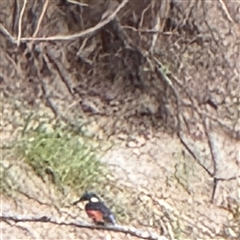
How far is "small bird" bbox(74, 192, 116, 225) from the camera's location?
171 centimetres

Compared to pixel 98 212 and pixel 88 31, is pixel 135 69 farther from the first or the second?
pixel 98 212

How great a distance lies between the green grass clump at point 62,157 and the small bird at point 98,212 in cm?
5

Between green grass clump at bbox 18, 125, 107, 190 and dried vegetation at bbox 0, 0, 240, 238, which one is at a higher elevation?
dried vegetation at bbox 0, 0, 240, 238

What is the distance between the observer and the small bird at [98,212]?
171 cm

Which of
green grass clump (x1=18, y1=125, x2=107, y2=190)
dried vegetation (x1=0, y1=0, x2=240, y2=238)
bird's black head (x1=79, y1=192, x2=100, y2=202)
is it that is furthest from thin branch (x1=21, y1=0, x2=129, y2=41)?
bird's black head (x1=79, y1=192, x2=100, y2=202)

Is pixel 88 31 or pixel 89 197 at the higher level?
pixel 88 31

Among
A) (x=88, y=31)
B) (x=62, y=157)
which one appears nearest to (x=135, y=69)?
(x=88, y=31)

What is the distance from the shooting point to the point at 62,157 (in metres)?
1.82

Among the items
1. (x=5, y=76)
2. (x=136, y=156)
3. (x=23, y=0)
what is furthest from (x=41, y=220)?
(x=23, y=0)

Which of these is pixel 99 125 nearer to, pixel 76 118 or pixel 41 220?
pixel 76 118

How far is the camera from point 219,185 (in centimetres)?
179

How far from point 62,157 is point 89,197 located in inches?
4.7

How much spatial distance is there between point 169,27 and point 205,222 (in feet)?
1.52

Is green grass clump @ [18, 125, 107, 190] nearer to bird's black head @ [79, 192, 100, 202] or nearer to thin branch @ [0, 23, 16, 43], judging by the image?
bird's black head @ [79, 192, 100, 202]
